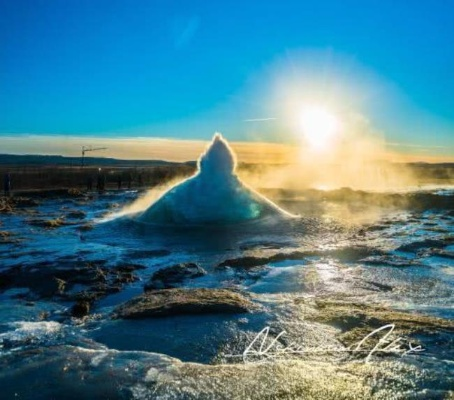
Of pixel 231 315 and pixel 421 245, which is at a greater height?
pixel 421 245

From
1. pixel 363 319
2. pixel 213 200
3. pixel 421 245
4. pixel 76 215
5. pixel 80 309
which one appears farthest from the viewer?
pixel 76 215

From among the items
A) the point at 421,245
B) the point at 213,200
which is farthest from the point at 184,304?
the point at 213,200

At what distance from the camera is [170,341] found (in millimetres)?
4832

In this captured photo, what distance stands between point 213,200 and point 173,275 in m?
6.51

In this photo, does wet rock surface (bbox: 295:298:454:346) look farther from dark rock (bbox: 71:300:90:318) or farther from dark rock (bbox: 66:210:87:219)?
dark rock (bbox: 66:210:87:219)

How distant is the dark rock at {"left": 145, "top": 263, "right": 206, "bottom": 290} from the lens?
761cm

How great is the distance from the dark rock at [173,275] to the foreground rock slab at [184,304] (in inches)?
45.0

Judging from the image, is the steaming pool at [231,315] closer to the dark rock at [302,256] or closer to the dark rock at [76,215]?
the dark rock at [302,256]

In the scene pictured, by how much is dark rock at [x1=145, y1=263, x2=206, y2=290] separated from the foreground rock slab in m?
1.14

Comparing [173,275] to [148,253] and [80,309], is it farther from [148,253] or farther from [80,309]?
[148,253]

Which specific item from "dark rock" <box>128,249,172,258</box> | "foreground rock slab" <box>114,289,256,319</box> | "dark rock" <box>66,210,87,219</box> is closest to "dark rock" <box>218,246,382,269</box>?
"dark rock" <box>128,249,172,258</box>

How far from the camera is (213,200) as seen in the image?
14516 millimetres

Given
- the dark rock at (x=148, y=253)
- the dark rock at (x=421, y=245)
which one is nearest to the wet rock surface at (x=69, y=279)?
the dark rock at (x=148, y=253)

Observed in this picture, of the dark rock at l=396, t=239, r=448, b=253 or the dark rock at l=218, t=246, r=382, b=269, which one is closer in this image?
the dark rock at l=218, t=246, r=382, b=269
